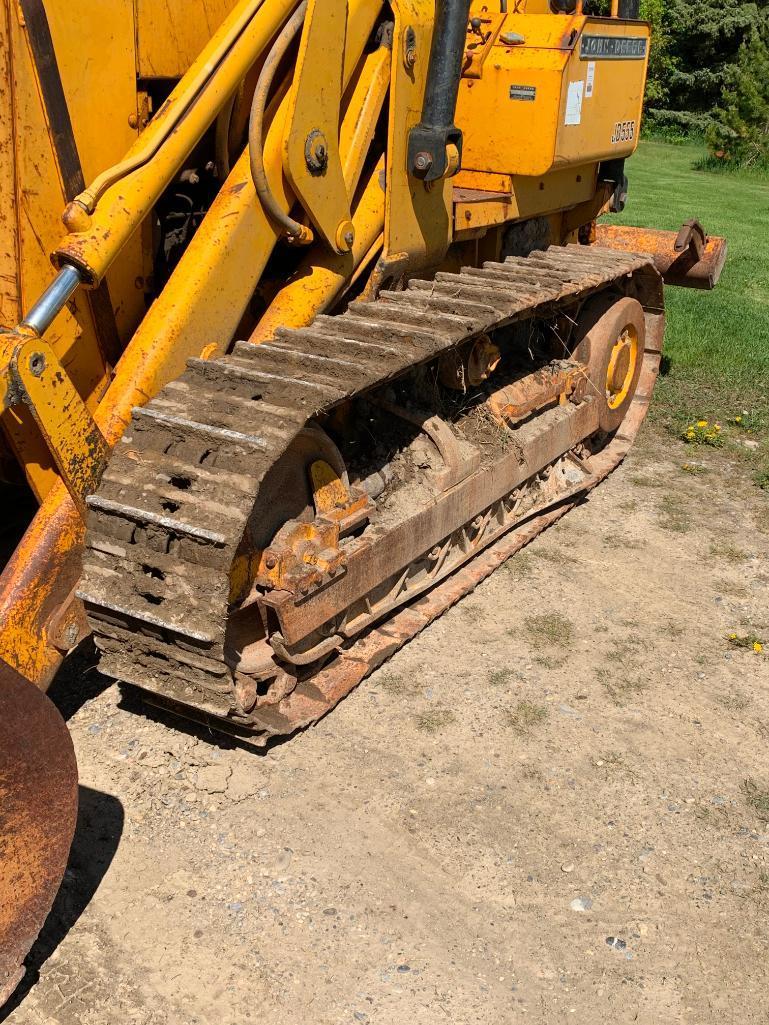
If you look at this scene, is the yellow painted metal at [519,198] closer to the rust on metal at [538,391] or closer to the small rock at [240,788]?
the rust on metal at [538,391]

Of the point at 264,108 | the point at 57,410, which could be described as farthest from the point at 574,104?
the point at 57,410

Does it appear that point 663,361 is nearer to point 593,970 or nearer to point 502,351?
point 502,351

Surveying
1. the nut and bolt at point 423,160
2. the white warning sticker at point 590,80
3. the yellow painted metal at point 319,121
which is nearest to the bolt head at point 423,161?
the nut and bolt at point 423,160

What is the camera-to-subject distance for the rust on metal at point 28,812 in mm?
2775

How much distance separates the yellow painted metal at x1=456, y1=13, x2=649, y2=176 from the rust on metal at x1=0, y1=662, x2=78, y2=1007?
3.48 m

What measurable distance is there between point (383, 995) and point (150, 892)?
76cm

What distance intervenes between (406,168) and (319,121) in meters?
0.60

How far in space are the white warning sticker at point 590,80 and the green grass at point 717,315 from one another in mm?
2558

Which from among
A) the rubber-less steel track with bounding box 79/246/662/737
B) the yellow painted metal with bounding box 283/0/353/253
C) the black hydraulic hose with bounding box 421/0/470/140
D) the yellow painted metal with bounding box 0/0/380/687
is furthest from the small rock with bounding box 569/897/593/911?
the black hydraulic hose with bounding box 421/0/470/140

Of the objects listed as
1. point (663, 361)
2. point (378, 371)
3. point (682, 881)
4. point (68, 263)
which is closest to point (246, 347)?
point (378, 371)

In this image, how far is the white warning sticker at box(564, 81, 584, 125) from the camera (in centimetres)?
517

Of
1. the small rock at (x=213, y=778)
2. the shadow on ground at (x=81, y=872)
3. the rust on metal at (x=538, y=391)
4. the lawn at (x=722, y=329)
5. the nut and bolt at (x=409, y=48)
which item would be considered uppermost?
the nut and bolt at (x=409, y=48)

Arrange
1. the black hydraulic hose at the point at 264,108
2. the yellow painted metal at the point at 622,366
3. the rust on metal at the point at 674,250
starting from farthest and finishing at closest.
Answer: the rust on metal at the point at 674,250 < the yellow painted metal at the point at 622,366 < the black hydraulic hose at the point at 264,108

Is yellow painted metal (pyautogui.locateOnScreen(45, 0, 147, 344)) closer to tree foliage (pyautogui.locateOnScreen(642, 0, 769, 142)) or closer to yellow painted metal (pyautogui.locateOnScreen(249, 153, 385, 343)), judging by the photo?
yellow painted metal (pyautogui.locateOnScreen(249, 153, 385, 343))
